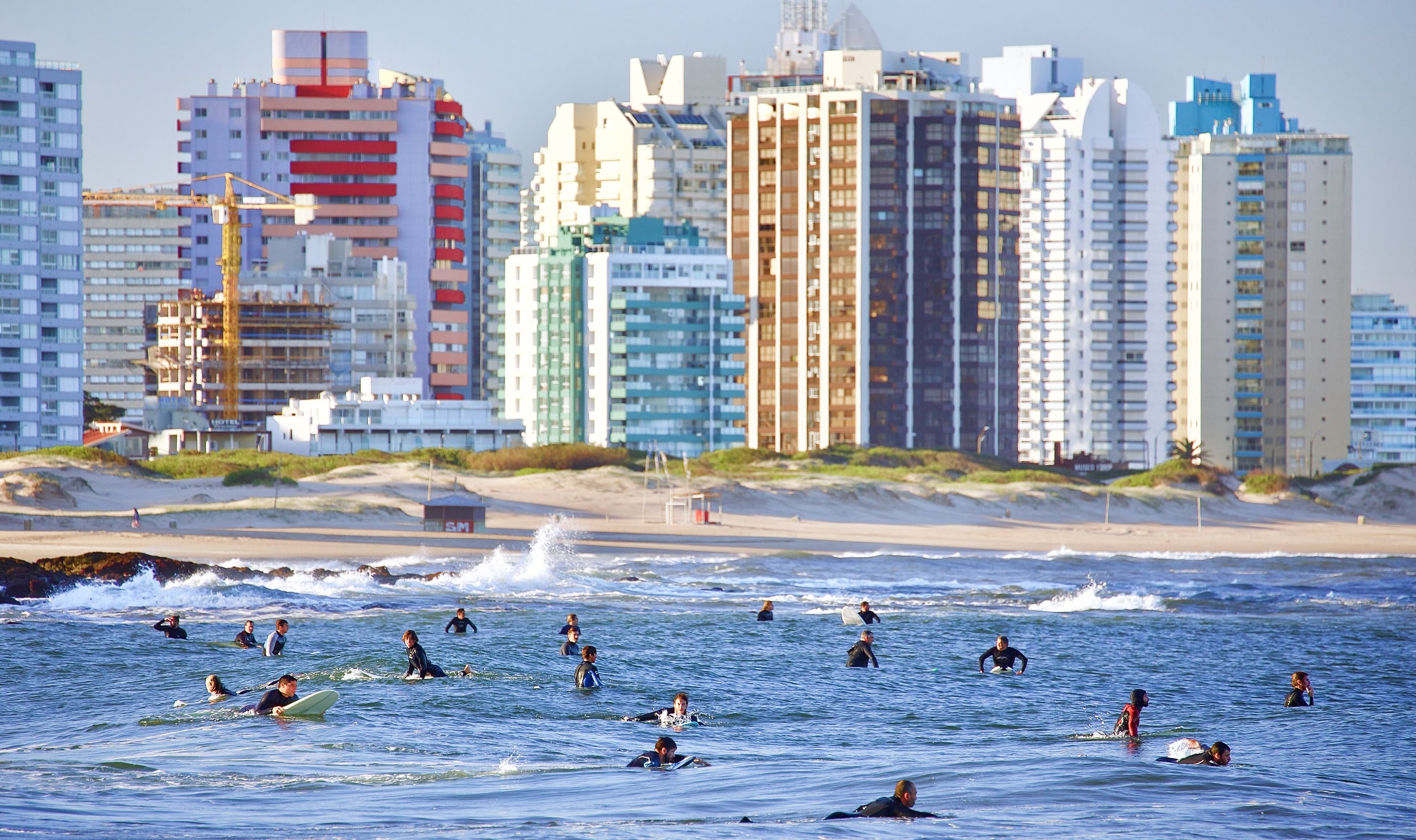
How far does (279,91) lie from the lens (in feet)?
606

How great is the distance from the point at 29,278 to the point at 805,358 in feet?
198

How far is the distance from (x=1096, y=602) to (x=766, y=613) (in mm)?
13988

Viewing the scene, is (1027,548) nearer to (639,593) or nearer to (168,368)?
(639,593)

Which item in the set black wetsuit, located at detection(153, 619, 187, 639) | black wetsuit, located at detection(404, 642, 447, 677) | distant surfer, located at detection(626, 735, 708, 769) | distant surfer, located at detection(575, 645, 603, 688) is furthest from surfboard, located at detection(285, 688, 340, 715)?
black wetsuit, located at detection(153, 619, 187, 639)

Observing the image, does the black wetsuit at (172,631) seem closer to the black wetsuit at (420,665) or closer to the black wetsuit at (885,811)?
the black wetsuit at (420,665)

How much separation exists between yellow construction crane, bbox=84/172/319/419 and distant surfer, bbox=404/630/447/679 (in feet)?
375

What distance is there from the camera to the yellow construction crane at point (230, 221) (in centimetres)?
14625

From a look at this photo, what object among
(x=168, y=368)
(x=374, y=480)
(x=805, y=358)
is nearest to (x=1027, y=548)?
(x=374, y=480)

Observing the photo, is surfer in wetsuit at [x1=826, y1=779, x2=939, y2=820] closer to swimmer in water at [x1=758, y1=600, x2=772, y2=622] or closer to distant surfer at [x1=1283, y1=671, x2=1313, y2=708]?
distant surfer at [x1=1283, y1=671, x2=1313, y2=708]

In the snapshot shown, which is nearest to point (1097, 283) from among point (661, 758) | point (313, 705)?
point (313, 705)

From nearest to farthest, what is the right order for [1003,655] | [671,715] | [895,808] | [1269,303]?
[895,808], [671,715], [1003,655], [1269,303]

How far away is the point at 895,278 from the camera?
140500mm

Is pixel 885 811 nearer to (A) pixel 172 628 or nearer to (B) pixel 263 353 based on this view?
(A) pixel 172 628

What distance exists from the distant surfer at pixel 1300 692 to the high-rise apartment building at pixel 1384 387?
163475mm
